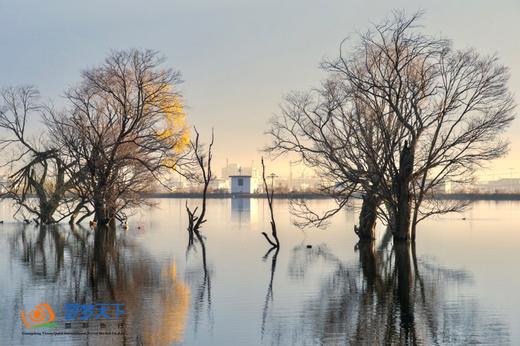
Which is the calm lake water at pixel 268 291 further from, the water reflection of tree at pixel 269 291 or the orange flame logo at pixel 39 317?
the orange flame logo at pixel 39 317

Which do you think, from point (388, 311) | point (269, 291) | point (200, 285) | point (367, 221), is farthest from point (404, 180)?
point (388, 311)

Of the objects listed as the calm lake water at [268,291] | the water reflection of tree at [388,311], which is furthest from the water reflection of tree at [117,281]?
the water reflection of tree at [388,311]

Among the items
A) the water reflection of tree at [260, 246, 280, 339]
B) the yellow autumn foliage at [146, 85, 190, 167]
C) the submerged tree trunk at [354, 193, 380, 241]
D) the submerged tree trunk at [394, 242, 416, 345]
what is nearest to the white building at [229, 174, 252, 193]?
the yellow autumn foliage at [146, 85, 190, 167]

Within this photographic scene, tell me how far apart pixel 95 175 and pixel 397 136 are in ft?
69.3

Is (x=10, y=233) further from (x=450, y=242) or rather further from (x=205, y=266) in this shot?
(x=450, y=242)

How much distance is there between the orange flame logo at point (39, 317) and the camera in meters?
14.2

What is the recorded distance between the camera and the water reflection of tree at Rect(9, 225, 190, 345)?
14.1 meters

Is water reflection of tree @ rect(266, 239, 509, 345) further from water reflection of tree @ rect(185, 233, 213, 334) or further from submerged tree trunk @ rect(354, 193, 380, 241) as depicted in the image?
submerged tree trunk @ rect(354, 193, 380, 241)

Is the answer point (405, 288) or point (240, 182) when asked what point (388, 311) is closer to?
point (405, 288)

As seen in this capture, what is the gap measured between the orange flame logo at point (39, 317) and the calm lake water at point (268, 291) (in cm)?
28

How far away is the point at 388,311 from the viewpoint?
52.2 feet

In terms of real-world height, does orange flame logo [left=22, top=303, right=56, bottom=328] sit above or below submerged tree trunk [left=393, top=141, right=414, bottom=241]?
below

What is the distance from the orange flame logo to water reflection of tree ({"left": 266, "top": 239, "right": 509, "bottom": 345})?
4928 mm

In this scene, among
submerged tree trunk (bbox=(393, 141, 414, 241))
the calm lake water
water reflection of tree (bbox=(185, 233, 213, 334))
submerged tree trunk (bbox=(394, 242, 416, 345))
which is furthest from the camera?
submerged tree trunk (bbox=(393, 141, 414, 241))
